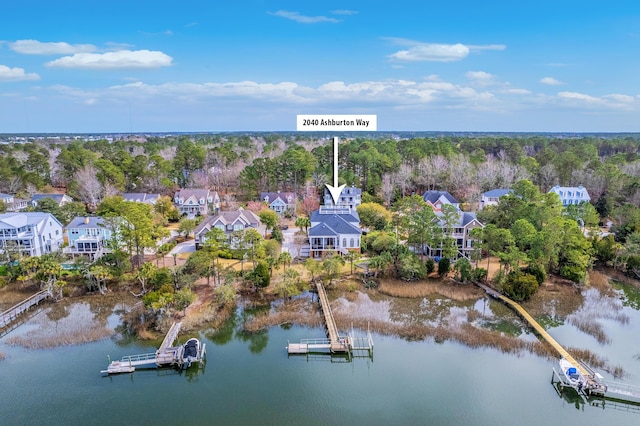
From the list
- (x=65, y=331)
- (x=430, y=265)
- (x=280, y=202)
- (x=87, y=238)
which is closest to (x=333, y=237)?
(x=430, y=265)

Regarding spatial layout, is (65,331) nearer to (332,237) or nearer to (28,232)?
(28,232)

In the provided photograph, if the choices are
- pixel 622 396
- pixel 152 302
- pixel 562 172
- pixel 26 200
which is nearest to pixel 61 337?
pixel 152 302

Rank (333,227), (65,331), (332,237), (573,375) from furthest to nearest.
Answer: (333,227) < (332,237) < (65,331) < (573,375)

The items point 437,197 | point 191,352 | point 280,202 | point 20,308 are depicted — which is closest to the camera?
point 191,352

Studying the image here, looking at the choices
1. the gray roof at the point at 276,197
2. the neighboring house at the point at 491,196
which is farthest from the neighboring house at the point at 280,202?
the neighboring house at the point at 491,196

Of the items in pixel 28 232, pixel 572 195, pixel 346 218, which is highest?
pixel 572 195

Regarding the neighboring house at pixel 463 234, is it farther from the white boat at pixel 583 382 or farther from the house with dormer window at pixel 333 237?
the white boat at pixel 583 382
